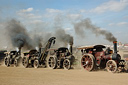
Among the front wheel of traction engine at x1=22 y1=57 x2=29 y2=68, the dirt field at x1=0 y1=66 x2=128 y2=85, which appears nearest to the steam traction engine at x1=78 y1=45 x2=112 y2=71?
the dirt field at x1=0 y1=66 x2=128 y2=85

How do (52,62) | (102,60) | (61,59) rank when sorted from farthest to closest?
(52,62), (61,59), (102,60)

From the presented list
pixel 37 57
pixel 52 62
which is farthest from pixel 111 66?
pixel 37 57

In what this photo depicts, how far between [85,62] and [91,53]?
94cm

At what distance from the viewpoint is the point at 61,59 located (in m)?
16.7

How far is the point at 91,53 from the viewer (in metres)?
14.6

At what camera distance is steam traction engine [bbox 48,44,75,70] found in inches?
634

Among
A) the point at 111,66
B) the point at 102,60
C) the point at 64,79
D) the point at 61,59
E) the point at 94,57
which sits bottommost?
the point at 64,79

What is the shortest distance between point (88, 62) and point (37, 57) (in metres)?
7.13

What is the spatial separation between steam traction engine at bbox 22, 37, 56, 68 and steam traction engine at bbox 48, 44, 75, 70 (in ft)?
4.48

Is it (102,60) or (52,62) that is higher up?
(102,60)

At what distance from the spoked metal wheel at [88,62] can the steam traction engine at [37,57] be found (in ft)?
18.2

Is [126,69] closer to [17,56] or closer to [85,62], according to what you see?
[85,62]

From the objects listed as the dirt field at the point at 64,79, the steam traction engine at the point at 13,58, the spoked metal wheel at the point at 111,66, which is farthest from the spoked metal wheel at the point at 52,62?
the steam traction engine at the point at 13,58

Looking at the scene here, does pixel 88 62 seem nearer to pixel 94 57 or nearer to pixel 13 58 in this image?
pixel 94 57
